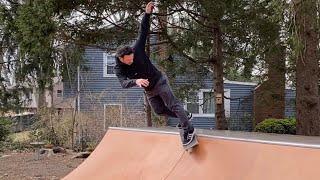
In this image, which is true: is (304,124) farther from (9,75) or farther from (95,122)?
(9,75)

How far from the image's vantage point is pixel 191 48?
11.5 m

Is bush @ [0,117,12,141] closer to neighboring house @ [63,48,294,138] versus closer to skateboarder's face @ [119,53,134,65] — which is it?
neighboring house @ [63,48,294,138]

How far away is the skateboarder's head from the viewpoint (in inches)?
217

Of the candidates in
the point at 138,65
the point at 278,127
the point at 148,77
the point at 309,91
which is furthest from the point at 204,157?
the point at 278,127

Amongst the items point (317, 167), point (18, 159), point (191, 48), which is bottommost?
point (18, 159)

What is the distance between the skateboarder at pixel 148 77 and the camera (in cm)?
558

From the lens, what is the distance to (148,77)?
5.85 m

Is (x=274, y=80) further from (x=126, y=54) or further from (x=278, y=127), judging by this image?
(x=126, y=54)

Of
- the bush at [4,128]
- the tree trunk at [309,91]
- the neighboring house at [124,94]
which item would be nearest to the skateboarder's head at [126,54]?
the tree trunk at [309,91]

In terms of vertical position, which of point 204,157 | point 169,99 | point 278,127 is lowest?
point 278,127

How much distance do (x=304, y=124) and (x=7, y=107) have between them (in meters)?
11.3

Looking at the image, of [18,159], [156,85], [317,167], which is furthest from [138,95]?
[317,167]

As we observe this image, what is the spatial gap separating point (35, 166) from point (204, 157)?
7.01 m

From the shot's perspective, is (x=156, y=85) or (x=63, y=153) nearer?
(x=156, y=85)
